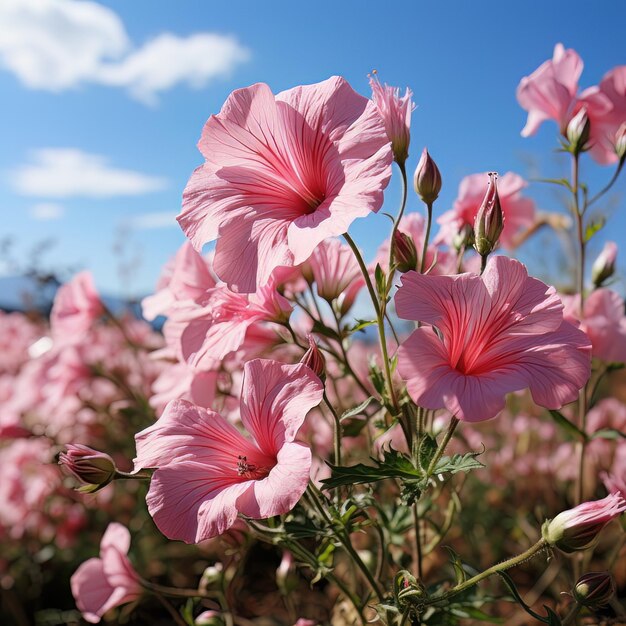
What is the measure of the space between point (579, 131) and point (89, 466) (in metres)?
1.13

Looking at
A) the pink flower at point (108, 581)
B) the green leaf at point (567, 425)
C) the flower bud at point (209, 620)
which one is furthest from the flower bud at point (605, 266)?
the pink flower at point (108, 581)

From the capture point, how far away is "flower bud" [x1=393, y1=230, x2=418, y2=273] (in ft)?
2.89

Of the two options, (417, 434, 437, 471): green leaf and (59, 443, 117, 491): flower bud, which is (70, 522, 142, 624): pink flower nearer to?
(59, 443, 117, 491): flower bud

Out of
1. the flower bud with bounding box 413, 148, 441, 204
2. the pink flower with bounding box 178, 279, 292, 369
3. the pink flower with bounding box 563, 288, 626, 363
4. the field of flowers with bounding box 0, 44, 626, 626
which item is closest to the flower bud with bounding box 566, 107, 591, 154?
the field of flowers with bounding box 0, 44, 626, 626

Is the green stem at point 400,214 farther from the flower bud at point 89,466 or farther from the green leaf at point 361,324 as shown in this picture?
the flower bud at point 89,466

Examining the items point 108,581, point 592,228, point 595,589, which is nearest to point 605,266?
point 592,228

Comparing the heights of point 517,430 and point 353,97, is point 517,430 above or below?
below

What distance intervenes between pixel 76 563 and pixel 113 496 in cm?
46

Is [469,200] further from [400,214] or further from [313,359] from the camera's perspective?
[313,359]

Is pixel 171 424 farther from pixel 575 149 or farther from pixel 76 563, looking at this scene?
pixel 76 563

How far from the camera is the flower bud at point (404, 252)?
0.88 meters

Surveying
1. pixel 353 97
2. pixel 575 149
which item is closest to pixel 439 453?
pixel 353 97

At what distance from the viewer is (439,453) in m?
0.74

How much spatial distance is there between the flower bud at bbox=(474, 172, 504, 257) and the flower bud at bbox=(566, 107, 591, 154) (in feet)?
1.72
